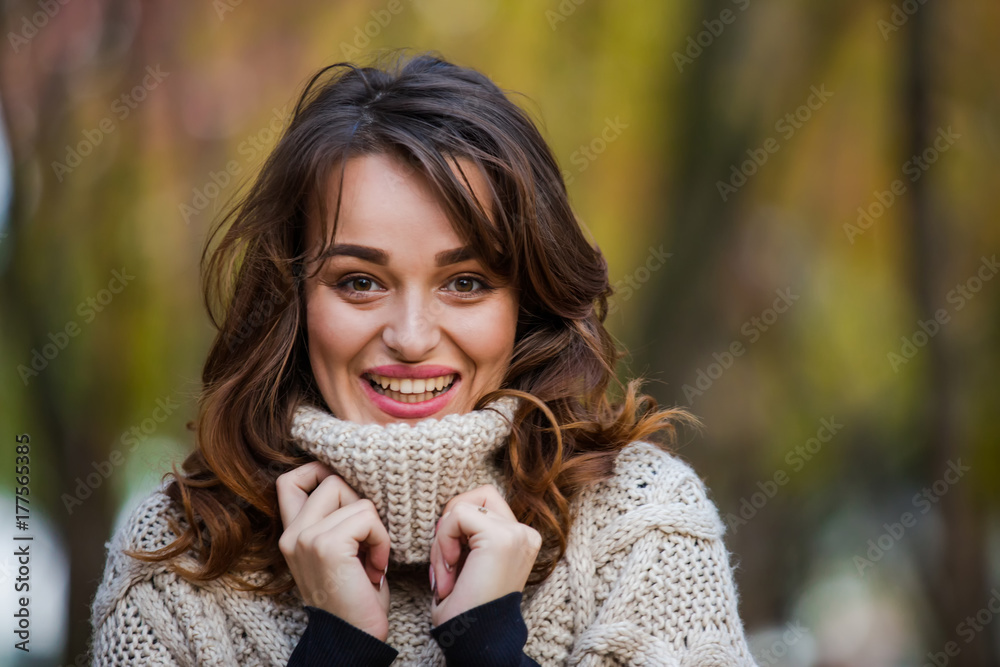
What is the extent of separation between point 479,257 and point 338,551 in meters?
0.58

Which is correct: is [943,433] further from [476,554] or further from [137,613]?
[137,613]

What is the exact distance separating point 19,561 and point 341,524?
216cm

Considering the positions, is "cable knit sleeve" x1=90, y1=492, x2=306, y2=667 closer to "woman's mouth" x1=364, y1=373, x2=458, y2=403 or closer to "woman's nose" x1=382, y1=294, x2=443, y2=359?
"woman's mouth" x1=364, y1=373, x2=458, y2=403

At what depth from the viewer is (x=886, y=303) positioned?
3.70 m

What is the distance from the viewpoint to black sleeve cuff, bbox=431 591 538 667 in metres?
1.47

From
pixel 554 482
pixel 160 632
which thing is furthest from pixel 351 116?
pixel 160 632

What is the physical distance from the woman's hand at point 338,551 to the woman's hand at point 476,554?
10 centimetres

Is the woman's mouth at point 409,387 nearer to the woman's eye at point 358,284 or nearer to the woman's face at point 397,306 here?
the woman's face at point 397,306

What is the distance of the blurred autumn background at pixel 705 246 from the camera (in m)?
3.48

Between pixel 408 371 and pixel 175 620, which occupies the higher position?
pixel 408 371

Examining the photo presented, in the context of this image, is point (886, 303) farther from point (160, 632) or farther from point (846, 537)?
point (160, 632)

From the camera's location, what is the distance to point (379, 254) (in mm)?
1636

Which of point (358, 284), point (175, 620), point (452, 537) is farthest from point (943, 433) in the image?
point (175, 620)

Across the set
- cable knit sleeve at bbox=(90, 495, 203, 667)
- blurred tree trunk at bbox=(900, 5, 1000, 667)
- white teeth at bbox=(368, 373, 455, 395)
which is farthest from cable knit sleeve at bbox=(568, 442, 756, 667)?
blurred tree trunk at bbox=(900, 5, 1000, 667)
